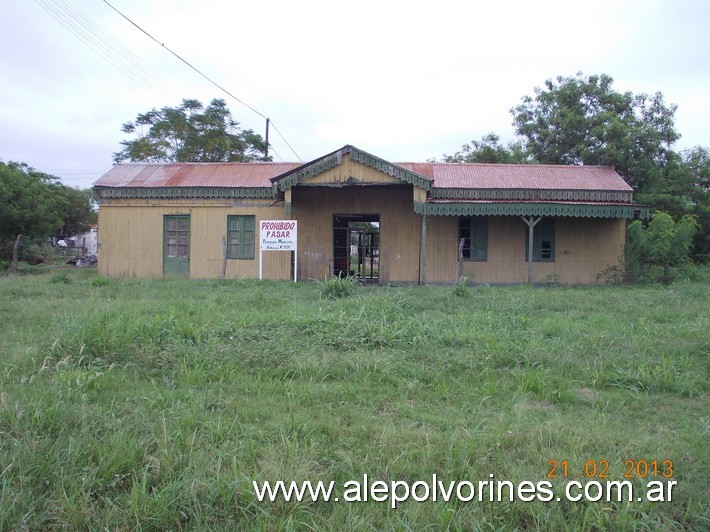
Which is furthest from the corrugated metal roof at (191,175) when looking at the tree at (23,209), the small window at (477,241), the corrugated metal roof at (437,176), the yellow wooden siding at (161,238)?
the small window at (477,241)

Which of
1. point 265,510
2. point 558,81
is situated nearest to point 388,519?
point 265,510

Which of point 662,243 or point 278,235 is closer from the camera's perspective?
point 662,243

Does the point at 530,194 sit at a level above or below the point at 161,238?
above

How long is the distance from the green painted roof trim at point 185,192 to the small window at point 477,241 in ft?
21.8

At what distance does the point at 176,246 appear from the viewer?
18047 mm

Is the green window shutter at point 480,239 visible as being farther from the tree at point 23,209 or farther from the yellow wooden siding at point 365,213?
the tree at point 23,209

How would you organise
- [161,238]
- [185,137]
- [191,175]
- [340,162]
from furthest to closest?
[185,137], [191,175], [161,238], [340,162]

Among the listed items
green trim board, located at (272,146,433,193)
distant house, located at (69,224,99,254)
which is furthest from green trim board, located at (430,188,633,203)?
distant house, located at (69,224,99,254)

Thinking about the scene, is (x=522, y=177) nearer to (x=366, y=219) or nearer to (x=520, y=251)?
(x=520, y=251)

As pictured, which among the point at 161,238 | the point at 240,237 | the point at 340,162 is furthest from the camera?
the point at 161,238

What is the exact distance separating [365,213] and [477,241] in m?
3.79

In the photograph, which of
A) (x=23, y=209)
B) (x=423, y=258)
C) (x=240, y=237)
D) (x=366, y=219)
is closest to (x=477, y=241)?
(x=423, y=258)

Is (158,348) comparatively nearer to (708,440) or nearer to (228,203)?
(708,440)

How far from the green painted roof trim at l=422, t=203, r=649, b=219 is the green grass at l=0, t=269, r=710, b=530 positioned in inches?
270
